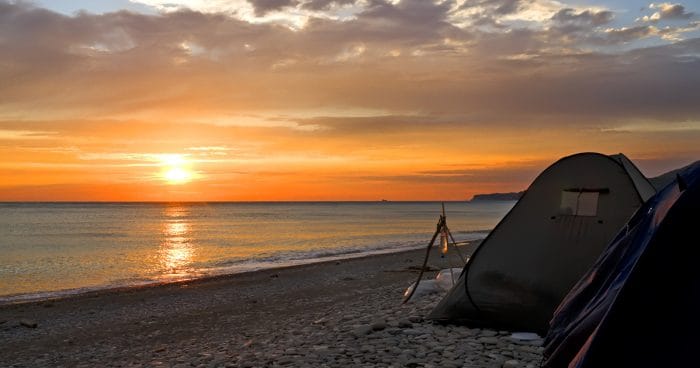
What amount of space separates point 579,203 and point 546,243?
2.72 feet

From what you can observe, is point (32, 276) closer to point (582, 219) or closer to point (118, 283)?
point (118, 283)

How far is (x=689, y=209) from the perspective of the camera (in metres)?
4.59

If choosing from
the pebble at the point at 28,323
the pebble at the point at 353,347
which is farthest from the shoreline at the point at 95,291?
the pebble at the point at 353,347

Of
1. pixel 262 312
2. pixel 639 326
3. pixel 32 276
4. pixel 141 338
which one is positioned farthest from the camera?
pixel 32 276

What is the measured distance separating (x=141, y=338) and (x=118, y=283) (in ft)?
40.1

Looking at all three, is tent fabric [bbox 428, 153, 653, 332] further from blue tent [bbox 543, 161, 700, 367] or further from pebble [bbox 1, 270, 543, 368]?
blue tent [bbox 543, 161, 700, 367]

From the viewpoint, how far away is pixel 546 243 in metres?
9.71

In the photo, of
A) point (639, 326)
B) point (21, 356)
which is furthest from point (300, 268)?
point (639, 326)

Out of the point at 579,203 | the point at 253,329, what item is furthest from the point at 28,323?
the point at 579,203

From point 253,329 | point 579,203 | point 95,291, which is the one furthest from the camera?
point 95,291

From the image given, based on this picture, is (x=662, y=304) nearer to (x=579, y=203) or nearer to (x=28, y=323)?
(x=579, y=203)

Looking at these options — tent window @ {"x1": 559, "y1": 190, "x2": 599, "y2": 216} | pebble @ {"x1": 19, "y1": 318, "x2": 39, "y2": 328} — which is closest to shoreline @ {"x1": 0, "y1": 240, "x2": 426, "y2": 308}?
pebble @ {"x1": 19, "y1": 318, "x2": 39, "y2": 328}

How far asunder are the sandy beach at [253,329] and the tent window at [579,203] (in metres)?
2.23

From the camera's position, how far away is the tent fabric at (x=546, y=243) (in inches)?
371
